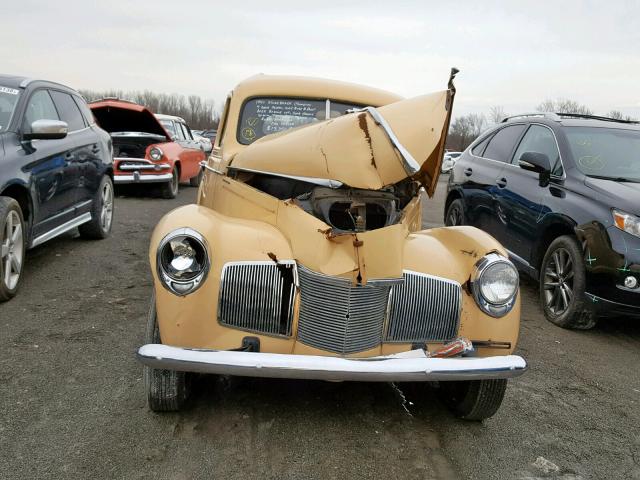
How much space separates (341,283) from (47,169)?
3.68 m

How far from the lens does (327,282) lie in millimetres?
2729

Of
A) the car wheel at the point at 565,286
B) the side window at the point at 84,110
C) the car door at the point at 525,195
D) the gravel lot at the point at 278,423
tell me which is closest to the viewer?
the gravel lot at the point at 278,423

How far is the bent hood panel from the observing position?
425 inches

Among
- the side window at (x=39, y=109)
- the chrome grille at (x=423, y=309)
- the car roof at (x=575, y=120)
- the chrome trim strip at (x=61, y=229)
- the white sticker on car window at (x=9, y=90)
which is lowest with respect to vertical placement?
the chrome trim strip at (x=61, y=229)

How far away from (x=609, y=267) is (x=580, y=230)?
431 mm

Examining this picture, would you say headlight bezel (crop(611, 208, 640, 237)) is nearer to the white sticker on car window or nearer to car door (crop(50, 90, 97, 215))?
car door (crop(50, 90, 97, 215))

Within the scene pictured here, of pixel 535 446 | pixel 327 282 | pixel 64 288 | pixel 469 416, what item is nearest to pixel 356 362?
pixel 327 282

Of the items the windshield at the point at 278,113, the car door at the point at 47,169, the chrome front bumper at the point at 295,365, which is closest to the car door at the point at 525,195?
the windshield at the point at 278,113

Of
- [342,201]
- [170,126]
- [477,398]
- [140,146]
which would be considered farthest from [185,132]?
[477,398]

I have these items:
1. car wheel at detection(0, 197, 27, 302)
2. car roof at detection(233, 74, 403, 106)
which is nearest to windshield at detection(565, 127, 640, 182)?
car roof at detection(233, 74, 403, 106)

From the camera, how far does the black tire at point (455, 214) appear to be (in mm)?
7031

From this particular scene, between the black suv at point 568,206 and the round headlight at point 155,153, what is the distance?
6786mm

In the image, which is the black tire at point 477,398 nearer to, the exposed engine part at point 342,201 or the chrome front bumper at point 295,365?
the chrome front bumper at point 295,365

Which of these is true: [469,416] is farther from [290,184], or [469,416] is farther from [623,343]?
[623,343]
